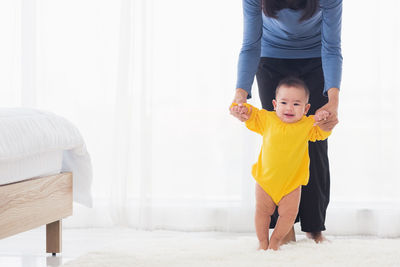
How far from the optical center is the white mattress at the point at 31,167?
1.51 metres

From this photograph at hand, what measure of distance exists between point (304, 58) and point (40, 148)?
1067 millimetres

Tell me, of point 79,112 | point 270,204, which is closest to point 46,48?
point 79,112

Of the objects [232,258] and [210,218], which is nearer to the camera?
[232,258]

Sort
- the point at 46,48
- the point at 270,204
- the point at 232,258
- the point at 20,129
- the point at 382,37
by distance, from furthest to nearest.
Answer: the point at 46,48
the point at 382,37
the point at 270,204
the point at 232,258
the point at 20,129

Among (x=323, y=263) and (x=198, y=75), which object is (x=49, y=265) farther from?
(x=198, y=75)

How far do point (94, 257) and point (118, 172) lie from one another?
36.8 inches

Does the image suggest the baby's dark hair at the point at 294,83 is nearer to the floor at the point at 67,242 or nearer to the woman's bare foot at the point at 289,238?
the woman's bare foot at the point at 289,238

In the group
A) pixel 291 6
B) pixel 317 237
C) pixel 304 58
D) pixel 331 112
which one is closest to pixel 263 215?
pixel 317 237

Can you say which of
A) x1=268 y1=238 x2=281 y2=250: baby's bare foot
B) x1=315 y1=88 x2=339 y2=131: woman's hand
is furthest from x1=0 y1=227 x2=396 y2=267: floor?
x1=315 y1=88 x2=339 y2=131: woman's hand

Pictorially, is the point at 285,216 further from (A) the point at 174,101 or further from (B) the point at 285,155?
(A) the point at 174,101

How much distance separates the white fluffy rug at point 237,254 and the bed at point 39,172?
213 mm

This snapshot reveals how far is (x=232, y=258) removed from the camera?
1.72 meters

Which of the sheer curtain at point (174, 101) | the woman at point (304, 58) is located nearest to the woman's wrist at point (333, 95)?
the woman at point (304, 58)

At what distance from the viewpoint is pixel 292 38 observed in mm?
1944
